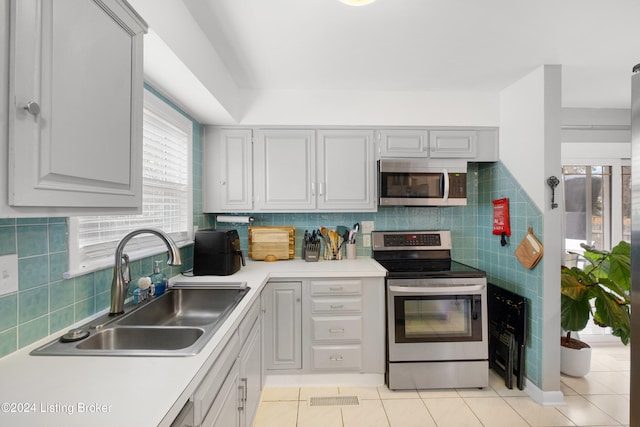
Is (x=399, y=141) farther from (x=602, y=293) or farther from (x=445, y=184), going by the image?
(x=602, y=293)

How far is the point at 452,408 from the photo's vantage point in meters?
2.17

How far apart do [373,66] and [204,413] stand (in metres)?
2.24

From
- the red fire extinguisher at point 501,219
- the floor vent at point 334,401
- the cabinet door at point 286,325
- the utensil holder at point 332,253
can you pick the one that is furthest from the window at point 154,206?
the red fire extinguisher at point 501,219

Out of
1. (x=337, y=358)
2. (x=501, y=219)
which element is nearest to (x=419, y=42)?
(x=501, y=219)

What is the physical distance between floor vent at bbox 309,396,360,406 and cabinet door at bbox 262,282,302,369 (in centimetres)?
26

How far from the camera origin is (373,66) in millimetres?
2246

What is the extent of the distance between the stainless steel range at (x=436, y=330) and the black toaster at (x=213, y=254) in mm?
1198

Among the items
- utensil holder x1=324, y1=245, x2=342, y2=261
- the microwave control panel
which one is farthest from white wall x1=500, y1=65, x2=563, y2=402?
utensil holder x1=324, y1=245, x2=342, y2=261

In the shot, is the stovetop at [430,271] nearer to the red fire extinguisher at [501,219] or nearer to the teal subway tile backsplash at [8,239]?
the red fire extinguisher at [501,219]

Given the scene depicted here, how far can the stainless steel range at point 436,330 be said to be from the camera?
7.71ft

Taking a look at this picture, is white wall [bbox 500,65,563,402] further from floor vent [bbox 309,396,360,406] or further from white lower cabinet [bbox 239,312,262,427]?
white lower cabinet [bbox 239,312,262,427]

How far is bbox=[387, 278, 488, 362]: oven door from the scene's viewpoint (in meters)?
2.35

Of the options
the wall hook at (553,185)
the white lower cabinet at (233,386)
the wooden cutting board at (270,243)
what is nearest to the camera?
the white lower cabinet at (233,386)

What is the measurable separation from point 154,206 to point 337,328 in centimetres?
156
